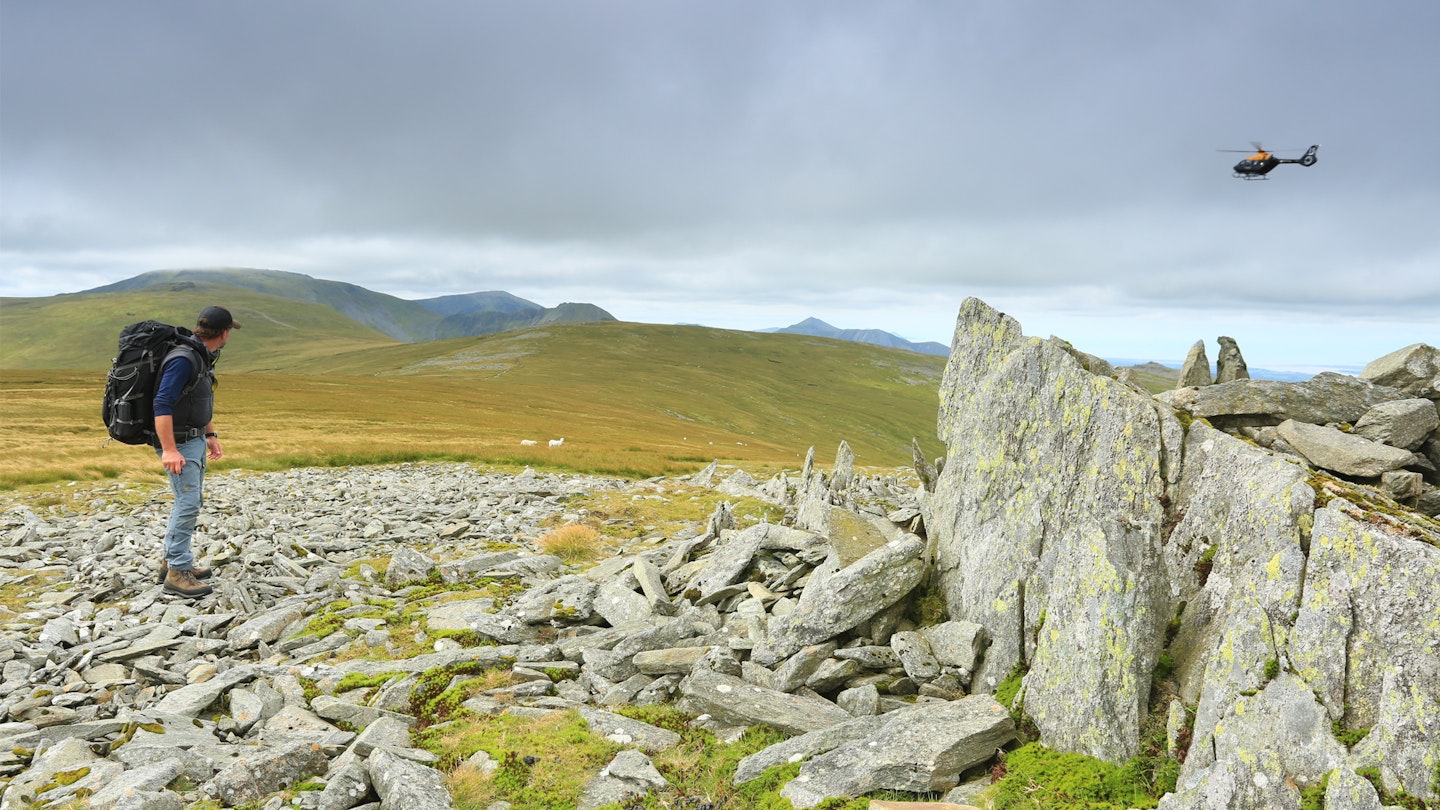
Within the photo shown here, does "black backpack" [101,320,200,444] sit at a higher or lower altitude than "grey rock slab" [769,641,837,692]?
higher

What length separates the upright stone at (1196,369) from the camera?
13039 mm

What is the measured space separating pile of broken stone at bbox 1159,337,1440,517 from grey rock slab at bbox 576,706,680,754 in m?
9.30

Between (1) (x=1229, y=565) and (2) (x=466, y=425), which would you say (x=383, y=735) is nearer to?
(1) (x=1229, y=565)

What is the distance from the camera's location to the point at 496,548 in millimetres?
19953

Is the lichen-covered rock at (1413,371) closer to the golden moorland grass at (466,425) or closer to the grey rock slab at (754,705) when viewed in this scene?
the grey rock slab at (754,705)

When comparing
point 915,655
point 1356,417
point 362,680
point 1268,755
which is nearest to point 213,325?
point 362,680

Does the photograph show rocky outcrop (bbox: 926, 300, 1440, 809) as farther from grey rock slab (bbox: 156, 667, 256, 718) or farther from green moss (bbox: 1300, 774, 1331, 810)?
grey rock slab (bbox: 156, 667, 256, 718)

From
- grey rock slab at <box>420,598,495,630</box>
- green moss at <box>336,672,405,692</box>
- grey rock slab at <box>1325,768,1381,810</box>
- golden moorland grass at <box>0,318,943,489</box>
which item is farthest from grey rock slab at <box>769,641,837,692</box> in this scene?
→ golden moorland grass at <box>0,318,943,489</box>

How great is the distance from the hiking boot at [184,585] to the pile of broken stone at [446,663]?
0.28 m

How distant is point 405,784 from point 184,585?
10.2 m

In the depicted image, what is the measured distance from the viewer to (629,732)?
9.18m

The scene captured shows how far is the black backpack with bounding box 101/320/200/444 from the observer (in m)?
12.4

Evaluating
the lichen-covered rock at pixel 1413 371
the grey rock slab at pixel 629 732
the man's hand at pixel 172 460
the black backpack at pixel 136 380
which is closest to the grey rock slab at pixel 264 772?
the grey rock slab at pixel 629 732

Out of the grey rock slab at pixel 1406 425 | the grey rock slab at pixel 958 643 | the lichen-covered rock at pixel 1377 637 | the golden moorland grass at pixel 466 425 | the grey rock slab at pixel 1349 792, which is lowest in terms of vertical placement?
the golden moorland grass at pixel 466 425
